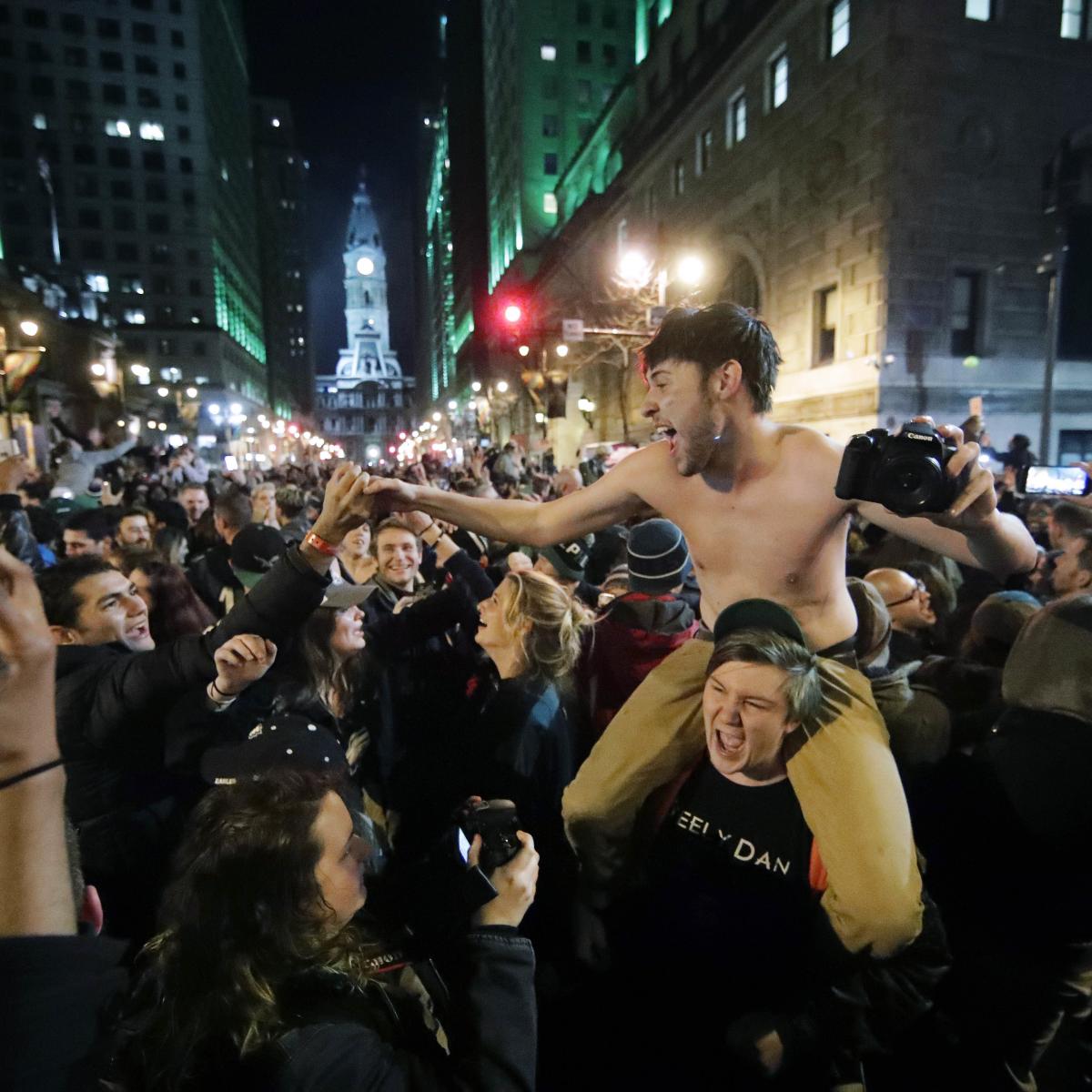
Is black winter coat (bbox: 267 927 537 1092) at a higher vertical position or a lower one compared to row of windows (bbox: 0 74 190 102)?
lower

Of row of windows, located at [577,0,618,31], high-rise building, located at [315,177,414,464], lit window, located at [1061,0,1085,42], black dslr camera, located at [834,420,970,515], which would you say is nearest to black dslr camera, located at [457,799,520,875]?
black dslr camera, located at [834,420,970,515]

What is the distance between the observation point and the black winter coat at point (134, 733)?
2395 millimetres

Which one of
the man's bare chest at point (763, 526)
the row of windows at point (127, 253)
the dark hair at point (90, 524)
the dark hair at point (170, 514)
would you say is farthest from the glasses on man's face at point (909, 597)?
the row of windows at point (127, 253)

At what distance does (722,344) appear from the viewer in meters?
2.47

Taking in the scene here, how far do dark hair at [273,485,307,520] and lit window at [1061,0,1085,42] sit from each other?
2052cm

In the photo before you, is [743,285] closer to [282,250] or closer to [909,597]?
[909,597]

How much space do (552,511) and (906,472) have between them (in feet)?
4.39

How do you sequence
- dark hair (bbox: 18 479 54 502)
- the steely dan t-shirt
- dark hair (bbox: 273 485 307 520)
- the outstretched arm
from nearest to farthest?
the steely dan t-shirt, the outstretched arm, dark hair (bbox: 273 485 307 520), dark hair (bbox: 18 479 54 502)

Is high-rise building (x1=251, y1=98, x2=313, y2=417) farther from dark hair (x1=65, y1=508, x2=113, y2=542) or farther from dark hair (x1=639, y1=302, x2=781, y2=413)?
dark hair (x1=639, y1=302, x2=781, y2=413)

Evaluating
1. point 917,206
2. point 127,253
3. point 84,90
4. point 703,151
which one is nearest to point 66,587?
point 917,206

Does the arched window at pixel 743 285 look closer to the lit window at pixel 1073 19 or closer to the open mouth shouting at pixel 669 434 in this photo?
the lit window at pixel 1073 19

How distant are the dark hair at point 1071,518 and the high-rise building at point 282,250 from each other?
120314mm

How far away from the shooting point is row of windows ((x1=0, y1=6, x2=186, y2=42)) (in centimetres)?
6888

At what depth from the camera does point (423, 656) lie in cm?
399
